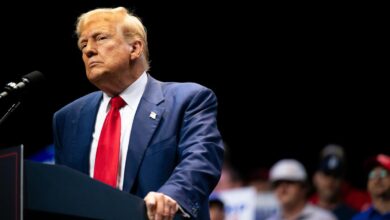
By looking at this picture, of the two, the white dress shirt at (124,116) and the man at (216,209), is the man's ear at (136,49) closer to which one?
the white dress shirt at (124,116)

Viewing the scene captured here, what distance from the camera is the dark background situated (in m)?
7.01

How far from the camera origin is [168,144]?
3.29 m

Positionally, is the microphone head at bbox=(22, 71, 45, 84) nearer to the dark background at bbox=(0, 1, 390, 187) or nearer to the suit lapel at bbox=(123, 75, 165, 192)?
the suit lapel at bbox=(123, 75, 165, 192)

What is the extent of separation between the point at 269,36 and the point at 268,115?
1.11m

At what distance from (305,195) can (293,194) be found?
100mm

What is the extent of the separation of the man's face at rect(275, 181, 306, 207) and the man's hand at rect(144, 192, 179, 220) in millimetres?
3685

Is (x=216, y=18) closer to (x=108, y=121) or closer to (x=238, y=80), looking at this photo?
(x=238, y=80)

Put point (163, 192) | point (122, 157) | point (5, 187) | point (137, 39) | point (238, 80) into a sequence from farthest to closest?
point (238, 80) → point (137, 39) → point (122, 157) → point (163, 192) → point (5, 187)

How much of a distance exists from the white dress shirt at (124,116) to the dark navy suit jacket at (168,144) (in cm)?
2

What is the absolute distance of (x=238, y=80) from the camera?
8.71 meters

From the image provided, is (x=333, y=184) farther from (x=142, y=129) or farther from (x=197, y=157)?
(x=197, y=157)

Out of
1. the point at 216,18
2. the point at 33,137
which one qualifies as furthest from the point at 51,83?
the point at 216,18

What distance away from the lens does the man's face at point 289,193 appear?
6496 millimetres

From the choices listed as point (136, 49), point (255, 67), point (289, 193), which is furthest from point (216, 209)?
point (136, 49)
